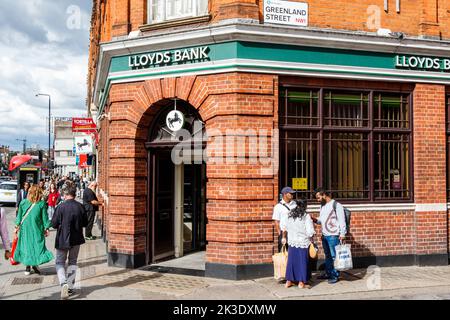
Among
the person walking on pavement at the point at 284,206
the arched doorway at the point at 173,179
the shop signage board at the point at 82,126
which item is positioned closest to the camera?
the person walking on pavement at the point at 284,206

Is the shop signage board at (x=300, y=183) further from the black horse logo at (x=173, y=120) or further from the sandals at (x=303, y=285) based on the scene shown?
the black horse logo at (x=173, y=120)

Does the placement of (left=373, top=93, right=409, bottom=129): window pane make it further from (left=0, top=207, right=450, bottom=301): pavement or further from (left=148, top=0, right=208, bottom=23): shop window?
(left=148, top=0, right=208, bottom=23): shop window

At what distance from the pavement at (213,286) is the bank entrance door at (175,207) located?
0.96 metres

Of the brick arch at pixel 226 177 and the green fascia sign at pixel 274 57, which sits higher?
the green fascia sign at pixel 274 57

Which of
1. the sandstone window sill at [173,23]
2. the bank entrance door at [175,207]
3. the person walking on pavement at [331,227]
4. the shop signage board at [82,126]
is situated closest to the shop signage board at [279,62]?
the sandstone window sill at [173,23]

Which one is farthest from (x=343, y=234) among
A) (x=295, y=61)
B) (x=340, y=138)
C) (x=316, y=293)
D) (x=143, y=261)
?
(x=143, y=261)

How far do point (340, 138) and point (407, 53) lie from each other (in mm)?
2318

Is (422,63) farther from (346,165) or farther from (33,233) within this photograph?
(33,233)

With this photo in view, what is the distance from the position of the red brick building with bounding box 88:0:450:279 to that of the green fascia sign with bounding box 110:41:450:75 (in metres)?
0.02

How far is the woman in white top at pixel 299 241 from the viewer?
7.96 m

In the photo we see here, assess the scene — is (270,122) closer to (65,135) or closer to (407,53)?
(407,53)

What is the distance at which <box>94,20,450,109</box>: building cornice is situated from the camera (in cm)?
891

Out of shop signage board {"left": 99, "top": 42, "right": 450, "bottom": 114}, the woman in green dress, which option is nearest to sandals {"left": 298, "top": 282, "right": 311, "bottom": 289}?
shop signage board {"left": 99, "top": 42, "right": 450, "bottom": 114}

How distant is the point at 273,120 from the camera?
9203mm
